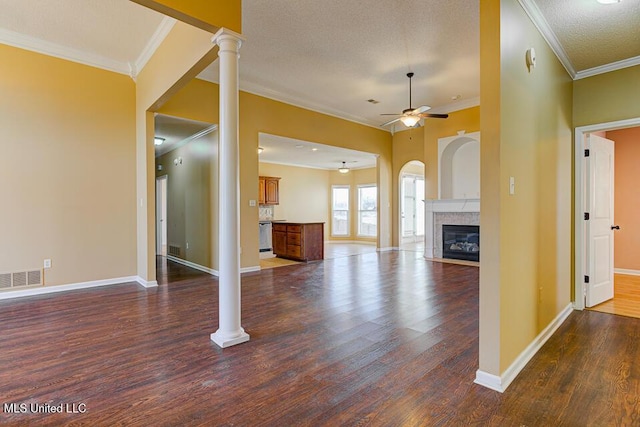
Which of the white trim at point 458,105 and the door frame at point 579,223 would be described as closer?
the door frame at point 579,223

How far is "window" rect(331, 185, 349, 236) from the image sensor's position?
11930 millimetres

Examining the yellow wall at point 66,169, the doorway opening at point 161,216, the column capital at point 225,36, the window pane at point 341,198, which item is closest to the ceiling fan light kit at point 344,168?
the window pane at point 341,198

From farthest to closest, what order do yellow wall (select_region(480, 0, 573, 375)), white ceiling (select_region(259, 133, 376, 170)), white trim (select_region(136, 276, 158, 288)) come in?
white ceiling (select_region(259, 133, 376, 170)) → white trim (select_region(136, 276, 158, 288)) → yellow wall (select_region(480, 0, 573, 375))

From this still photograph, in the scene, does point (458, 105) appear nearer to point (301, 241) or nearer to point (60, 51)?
point (301, 241)

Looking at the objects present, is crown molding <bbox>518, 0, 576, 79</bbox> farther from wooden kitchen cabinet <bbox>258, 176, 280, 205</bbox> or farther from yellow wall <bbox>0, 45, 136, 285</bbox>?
wooden kitchen cabinet <bbox>258, 176, 280, 205</bbox>

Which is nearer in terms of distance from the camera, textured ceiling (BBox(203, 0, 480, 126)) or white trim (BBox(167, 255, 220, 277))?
textured ceiling (BBox(203, 0, 480, 126))

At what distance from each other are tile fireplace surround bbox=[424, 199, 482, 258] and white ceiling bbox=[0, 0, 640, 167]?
2348 millimetres

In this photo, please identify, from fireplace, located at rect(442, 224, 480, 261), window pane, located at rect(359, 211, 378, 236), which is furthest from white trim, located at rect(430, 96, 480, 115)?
window pane, located at rect(359, 211, 378, 236)

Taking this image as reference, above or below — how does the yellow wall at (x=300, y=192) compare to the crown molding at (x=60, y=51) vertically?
below

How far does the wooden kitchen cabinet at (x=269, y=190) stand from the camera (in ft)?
32.0

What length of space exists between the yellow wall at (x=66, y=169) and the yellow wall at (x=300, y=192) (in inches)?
225

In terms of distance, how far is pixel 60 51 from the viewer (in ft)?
13.9

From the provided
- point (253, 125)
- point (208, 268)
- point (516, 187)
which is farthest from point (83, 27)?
point (516, 187)

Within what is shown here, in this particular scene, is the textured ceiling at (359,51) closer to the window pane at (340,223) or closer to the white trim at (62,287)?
the white trim at (62,287)
